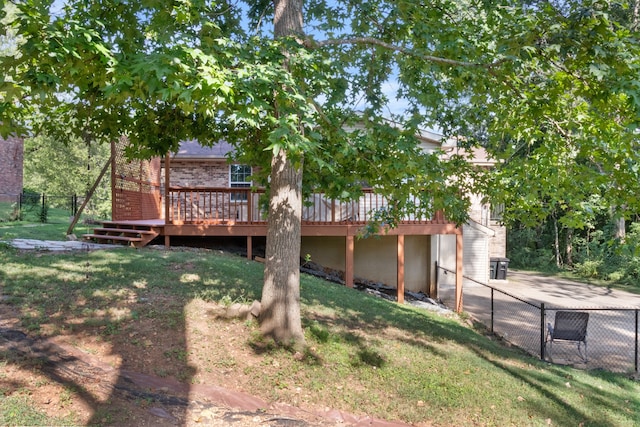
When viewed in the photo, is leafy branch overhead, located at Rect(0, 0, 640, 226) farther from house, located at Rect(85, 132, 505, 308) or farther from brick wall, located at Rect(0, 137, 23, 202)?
brick wall, located at Rect(0, 137, 23, 202)

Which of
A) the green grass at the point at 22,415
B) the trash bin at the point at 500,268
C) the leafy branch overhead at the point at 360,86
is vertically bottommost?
the trash bin at the point at 500,268

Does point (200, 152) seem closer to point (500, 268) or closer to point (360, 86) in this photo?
point (360, 86)

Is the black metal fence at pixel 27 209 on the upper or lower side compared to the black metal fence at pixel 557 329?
upper

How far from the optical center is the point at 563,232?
27.5 metres

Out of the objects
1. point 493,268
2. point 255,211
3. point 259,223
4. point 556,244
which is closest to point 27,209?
point 255,211

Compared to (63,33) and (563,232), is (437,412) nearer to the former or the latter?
(63,33)

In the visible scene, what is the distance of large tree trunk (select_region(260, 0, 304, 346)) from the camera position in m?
5.78

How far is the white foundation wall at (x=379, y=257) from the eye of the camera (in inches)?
578

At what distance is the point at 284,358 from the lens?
5.38m

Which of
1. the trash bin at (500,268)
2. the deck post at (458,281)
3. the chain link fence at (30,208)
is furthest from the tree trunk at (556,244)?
the chain link fence at (30,208)

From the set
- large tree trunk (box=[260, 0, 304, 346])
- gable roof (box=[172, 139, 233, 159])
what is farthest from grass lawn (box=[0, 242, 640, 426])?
gable roof (box=[172, 139, 233, 159])

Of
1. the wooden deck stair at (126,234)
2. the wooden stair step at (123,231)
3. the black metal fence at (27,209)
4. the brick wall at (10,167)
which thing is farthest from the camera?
the brick wall at (10,167)

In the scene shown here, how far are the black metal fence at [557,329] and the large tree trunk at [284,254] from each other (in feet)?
15.9

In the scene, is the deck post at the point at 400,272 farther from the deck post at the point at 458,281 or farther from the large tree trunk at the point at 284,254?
the large tree trunk at the point at 284,254
